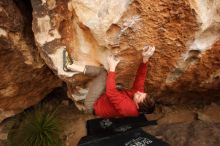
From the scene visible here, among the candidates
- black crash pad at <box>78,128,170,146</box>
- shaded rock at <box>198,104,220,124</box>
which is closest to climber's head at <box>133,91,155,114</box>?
black crash pad at <box>78,128,170,146</box>

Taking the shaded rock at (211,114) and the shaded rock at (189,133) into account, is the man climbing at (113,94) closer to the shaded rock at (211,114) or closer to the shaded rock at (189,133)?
the shaded rock at (189,133)

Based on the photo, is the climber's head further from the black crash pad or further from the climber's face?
the black crash pad

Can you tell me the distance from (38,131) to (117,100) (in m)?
2.12

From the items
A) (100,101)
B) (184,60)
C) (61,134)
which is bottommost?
(61,134)

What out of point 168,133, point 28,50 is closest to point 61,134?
point 28,50

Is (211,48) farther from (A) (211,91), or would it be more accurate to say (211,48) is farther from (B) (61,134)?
(B) (61,134)

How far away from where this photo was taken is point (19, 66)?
18.4 ft

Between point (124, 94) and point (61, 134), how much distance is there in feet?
6.97

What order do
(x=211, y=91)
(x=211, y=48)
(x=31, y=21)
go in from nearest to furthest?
1. (x=211, y=48)
2. (x=31, y=21)
3. (x=211, y=91)

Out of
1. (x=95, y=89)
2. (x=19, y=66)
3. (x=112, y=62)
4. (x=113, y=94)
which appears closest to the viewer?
(x=113, y=94)

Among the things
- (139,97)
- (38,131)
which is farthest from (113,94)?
(38,131)

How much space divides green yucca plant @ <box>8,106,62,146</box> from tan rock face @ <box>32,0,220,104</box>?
131 centimetres

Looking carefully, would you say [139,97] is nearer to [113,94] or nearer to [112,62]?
[113,94]

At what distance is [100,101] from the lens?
15.5ft
